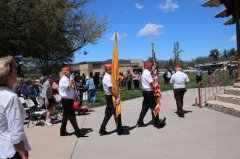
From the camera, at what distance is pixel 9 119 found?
3.15 metres

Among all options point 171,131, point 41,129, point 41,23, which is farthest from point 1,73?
point 41,23

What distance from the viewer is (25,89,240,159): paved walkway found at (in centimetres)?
680

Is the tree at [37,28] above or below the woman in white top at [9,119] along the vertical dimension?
above

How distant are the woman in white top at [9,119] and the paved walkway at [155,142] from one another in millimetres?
3793

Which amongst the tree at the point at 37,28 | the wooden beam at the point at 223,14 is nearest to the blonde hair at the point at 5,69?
the wooden beam at the point at 223,14

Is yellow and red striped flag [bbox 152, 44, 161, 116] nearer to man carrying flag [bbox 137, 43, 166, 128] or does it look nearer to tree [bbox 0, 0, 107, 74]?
man carrying flag [bbox 137, 43, 166, 128]

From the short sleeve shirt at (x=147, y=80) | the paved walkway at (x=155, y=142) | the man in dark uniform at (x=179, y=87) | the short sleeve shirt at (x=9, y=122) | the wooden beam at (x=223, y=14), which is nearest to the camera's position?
the short sleeve shirt at (x=9, y=122)

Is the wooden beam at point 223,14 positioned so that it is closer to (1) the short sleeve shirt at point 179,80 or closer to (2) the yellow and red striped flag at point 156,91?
(1) the short sleeve shirt at point 179,80

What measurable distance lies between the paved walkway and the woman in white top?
3.79 metres

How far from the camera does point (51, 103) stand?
11.8 meters

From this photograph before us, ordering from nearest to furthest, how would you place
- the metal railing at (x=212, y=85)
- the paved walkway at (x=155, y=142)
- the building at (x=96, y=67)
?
1. the paved walkway at (x=155, y=142)
2. the metal railing at (x=212, y=85)
3. the building at (x=96, y=67)

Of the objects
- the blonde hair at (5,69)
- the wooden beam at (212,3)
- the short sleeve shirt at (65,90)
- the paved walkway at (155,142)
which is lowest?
the paved walkway at (155,142)

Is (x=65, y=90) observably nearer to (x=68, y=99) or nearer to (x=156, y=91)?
(x=68, y=99)

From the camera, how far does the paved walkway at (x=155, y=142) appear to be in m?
6.80
